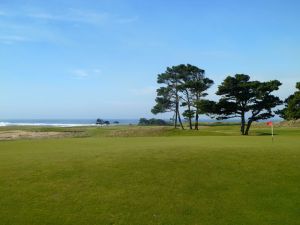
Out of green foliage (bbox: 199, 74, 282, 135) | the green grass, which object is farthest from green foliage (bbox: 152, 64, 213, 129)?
the green grass

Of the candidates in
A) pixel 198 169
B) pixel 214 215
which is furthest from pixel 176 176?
pixel 214 215

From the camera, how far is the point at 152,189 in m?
14.2

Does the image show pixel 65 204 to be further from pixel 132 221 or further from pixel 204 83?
pixel 204 83

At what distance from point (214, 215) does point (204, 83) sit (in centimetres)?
5587

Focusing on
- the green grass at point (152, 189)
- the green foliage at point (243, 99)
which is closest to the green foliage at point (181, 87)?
the green foliage at point (243, 99)

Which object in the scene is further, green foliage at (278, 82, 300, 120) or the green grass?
green foliage at (278, 82, 300, 120)

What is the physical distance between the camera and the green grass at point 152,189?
484 inches

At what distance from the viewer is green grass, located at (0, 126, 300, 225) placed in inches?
484

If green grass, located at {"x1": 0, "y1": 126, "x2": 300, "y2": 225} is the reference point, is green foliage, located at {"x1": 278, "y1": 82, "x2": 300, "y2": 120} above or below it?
above

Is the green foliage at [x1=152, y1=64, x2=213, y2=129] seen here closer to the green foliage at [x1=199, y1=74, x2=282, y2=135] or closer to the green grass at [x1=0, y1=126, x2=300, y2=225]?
the green foliage at [x1=199, y1=74, x2=282, y2=135]

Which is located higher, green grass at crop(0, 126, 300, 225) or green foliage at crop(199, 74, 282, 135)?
green foliage at crop(199, 74, 282, 135)

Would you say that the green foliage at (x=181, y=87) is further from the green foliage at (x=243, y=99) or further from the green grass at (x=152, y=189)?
the green grass at (x=152, y=189)

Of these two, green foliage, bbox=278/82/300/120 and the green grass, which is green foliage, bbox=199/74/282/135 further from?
the green grass

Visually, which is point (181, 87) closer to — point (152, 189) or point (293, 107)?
point (293, 107)
